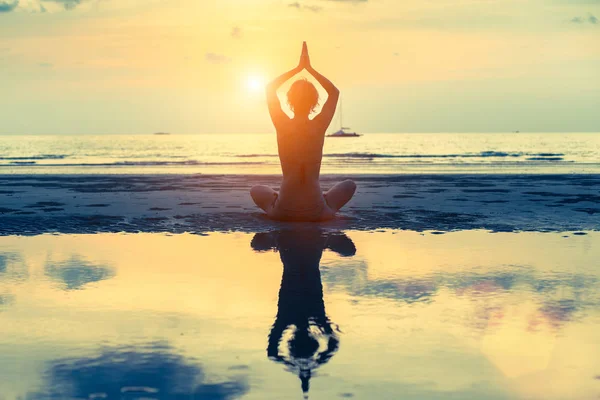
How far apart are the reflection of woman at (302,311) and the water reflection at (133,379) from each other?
0.49 m

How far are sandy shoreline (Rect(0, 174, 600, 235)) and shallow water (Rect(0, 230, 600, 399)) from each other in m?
2.26

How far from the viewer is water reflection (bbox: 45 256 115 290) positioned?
6.32 meters

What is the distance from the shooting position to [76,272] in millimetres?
6812

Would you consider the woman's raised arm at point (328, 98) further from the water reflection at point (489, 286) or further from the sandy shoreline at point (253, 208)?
the water reflection at point (489, 286)

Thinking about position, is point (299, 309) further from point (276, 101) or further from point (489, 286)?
point (276, 101)

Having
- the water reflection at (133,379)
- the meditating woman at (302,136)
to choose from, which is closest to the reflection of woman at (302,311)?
the water reflection at (133,379)

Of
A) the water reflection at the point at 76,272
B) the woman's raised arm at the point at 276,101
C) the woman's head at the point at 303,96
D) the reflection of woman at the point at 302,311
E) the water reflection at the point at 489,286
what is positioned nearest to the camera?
the reflection of woman at the point at 302,311

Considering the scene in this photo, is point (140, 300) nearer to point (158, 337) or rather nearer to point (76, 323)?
point (76, 323)

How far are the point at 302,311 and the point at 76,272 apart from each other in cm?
285

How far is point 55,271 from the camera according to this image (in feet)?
22.5

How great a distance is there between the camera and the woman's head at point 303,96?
9836 mm

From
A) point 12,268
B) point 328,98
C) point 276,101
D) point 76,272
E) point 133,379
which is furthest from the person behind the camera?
point 276,101

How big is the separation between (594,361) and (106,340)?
314 cm

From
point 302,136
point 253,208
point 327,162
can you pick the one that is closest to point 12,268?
point 302,136
